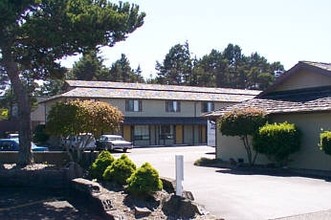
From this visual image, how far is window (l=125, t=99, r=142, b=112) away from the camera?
48750 mm

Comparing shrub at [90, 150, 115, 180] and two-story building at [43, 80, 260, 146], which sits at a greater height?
two-story building at [43, 80, 260, 146]

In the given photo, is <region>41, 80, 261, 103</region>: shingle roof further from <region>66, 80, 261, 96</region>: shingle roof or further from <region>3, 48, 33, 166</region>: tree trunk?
<region>3, 48, 33, 166</region>: tree trunk

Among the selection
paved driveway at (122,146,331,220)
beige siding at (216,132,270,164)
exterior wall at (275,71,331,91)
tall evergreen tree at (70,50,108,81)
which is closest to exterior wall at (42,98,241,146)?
beige siding at (216,132,270,164)

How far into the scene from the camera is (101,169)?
47.7ft

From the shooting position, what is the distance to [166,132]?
5166 centimetres

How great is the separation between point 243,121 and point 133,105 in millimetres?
27355

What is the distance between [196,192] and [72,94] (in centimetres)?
3205

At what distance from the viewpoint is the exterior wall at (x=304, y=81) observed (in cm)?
2398

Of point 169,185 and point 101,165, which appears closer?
point 169,185

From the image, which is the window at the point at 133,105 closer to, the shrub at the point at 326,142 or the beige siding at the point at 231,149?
the beige siding at the point at 231,149

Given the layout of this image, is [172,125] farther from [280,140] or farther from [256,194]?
[256,194]

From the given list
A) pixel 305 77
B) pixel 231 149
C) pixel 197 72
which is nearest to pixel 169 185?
pixel 231 149

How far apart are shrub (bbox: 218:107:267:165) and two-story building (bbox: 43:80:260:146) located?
24.0 metres

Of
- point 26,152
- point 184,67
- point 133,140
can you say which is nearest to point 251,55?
point 184,67
